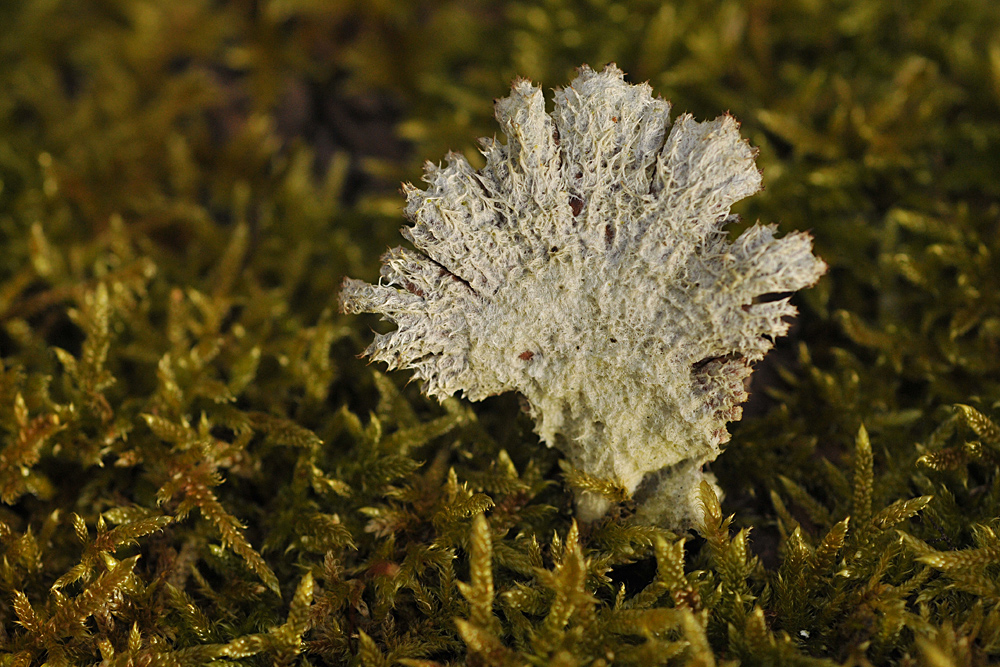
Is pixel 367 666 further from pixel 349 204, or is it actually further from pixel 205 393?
pixel 349 204

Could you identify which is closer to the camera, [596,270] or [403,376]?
[596,270]

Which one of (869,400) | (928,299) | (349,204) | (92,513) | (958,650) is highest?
(349,204)

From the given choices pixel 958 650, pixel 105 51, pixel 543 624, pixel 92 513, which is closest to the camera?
pixel 958 650

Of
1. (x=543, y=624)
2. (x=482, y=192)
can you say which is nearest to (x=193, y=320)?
(x=482, y=192)
